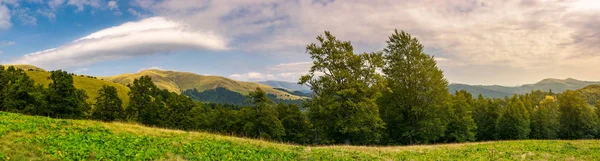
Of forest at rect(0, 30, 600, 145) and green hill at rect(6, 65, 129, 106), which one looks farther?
green hill at rect(6, 65, 129, 106)

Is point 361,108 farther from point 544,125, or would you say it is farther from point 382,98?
point 544,125

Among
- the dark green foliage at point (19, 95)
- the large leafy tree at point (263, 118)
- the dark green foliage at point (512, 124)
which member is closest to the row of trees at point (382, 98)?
the dark green foliage at point (512, 124)

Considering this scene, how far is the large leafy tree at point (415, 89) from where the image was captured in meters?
43.8

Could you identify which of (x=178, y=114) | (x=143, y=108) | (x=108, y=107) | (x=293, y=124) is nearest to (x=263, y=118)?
(x=293, y=124)

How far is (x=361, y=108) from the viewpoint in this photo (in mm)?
36719

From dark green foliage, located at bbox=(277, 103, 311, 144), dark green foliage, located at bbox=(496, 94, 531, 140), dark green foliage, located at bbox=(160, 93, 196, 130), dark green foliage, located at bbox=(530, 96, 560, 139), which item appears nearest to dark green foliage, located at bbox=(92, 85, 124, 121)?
dark green foliage, located at bbox=(160, 93, 196, 130)

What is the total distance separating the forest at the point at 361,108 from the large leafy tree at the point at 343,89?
0.39 ft

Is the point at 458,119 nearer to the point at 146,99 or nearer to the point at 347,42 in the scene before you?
the point at 347,42

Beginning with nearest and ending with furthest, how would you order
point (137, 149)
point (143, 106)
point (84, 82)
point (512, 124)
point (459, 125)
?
point (137, 149) < point (459, 125) < point (512, 124) < point (143, 106) < point (84, 82)

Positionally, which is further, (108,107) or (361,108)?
(108,107)

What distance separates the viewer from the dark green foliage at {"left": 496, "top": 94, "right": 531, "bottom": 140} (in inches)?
3017

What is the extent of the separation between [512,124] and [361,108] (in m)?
59.7

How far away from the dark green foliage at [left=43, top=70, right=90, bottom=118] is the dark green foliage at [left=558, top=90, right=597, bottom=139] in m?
116

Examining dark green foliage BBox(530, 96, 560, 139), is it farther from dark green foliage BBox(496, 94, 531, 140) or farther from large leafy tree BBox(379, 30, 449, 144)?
large leafy tree BBox(379, 30, 449, 144)
